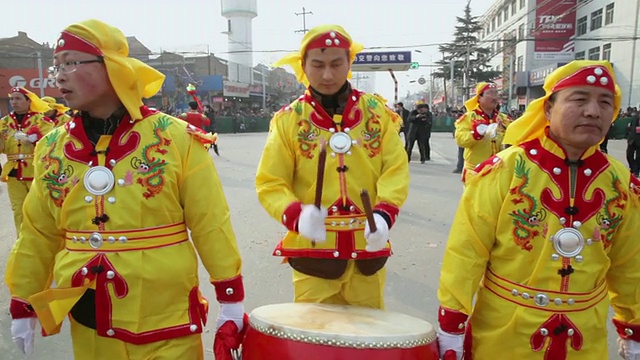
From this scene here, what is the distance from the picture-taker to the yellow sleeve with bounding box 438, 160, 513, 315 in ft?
6.26

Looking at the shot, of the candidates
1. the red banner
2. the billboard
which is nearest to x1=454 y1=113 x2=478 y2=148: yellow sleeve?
the red banner

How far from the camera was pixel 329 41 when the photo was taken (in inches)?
97.9

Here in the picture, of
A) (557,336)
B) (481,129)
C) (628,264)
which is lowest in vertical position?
(557,336)

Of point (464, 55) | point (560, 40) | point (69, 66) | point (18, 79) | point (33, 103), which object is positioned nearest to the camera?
point (69, 66)

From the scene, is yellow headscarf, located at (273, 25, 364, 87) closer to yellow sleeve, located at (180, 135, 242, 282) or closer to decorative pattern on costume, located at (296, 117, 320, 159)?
decorative pattern on costume, located at (296, 117, 320, 159)

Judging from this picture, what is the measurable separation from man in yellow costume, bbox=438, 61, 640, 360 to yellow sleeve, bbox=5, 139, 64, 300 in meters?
1.66

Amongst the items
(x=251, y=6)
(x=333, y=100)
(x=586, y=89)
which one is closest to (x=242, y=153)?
(x=333, y=100)

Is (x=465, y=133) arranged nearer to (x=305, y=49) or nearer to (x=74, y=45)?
(x=305, y=49)

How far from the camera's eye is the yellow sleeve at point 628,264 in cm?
Result: 192

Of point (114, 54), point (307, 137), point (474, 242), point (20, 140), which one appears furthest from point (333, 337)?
point (20, 140)

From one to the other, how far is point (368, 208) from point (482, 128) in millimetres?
4529

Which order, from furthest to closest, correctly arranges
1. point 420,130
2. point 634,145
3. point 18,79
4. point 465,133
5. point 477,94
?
1. point 18,79
2. point 420,130
3. point 634,145
4. point 477,94
5. point 465,133

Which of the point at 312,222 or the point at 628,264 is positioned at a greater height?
the point at 312,222

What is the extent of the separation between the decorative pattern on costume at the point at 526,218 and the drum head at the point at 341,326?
0.50 metres
